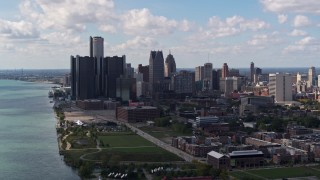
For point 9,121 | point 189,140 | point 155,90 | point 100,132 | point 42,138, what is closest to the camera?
point 189,140

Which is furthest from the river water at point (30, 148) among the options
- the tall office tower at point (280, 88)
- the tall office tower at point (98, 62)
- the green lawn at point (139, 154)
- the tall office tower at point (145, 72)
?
the tall office tower at point (145, 72)

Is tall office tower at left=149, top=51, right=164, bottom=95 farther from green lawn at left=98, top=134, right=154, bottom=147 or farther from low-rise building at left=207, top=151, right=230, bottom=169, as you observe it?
low-rise building at left=207, top=151, right=230, bottom=169

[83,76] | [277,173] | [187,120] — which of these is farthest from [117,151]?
[83,76]

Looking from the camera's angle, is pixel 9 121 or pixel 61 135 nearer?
pixel 61 135

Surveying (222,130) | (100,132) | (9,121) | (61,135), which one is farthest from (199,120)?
(9,121)

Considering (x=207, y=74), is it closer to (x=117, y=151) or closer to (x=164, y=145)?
(x=164, y=145)

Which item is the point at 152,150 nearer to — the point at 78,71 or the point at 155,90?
the point at 78,71

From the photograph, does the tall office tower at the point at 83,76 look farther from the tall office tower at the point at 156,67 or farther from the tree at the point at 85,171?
the tree at the point at 85,171
